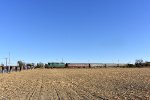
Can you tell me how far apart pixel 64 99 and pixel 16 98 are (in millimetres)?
2890

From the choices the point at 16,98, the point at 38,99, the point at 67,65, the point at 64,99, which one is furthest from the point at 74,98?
the point at 67,65

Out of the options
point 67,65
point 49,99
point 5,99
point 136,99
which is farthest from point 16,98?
point 67,65

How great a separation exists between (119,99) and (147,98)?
1.46 meters

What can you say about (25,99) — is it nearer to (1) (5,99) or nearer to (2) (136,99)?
(1) (5,99)

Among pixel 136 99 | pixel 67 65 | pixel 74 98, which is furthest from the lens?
pixel 67 65

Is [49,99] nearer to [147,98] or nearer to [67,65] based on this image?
[147,98]

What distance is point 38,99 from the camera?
17438mm

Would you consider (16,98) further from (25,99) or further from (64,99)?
(64,99)

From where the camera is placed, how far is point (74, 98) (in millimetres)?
17797

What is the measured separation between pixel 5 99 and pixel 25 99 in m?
1.12

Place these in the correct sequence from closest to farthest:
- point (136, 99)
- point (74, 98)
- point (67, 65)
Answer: point (136, 99)
point (74, 98)
point (67, 65)

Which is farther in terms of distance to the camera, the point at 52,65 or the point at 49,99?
the point at 52,65

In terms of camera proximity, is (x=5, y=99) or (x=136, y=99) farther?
(x=5, y=99)

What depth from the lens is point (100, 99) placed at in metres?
17.1
